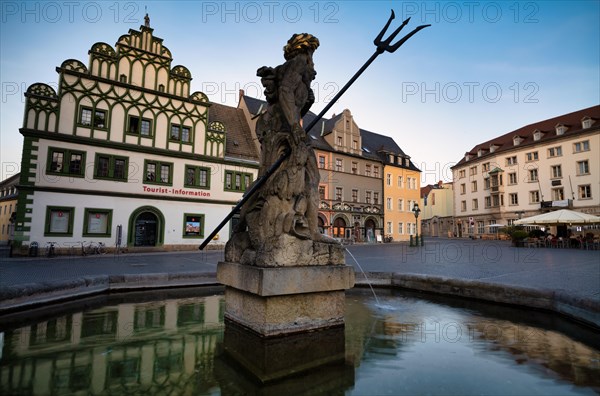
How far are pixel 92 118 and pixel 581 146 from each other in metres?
49.3

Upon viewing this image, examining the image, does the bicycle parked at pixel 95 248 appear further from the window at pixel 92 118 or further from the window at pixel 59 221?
the window at pixel 92 118

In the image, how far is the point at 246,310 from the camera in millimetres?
3738

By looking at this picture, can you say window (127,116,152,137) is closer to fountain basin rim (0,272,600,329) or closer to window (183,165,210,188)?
window (183,165,210,188)

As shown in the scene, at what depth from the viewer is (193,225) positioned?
23.6 m

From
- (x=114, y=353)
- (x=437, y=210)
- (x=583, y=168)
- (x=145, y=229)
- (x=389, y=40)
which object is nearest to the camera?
(x=114, y=353)

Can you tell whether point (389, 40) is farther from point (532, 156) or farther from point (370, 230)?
point (532, 156)

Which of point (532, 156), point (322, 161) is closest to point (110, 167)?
point (322, 161)

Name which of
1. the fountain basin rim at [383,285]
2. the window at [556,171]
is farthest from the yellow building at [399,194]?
the fountain basin rim at [383,285]

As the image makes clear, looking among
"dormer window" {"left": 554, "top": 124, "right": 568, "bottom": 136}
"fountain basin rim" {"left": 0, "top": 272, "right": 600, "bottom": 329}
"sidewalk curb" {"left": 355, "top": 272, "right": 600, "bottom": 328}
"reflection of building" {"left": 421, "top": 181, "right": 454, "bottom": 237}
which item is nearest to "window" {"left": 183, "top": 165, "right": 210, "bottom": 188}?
"fountain basin rim" {"left": 0, "top": 272, "right": 600, "bottom": 329}

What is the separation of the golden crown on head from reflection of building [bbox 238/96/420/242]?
1079 inches

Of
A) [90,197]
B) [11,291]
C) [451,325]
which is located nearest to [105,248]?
[90,197]

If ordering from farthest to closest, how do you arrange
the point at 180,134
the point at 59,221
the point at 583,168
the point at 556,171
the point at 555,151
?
the point at 555,151 < the point at 556,171 < the point at 583,168 < the point at 180,134 < the point at 59,221

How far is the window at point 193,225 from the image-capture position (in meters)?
23.2

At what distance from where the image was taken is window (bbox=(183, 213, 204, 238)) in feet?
76.1
